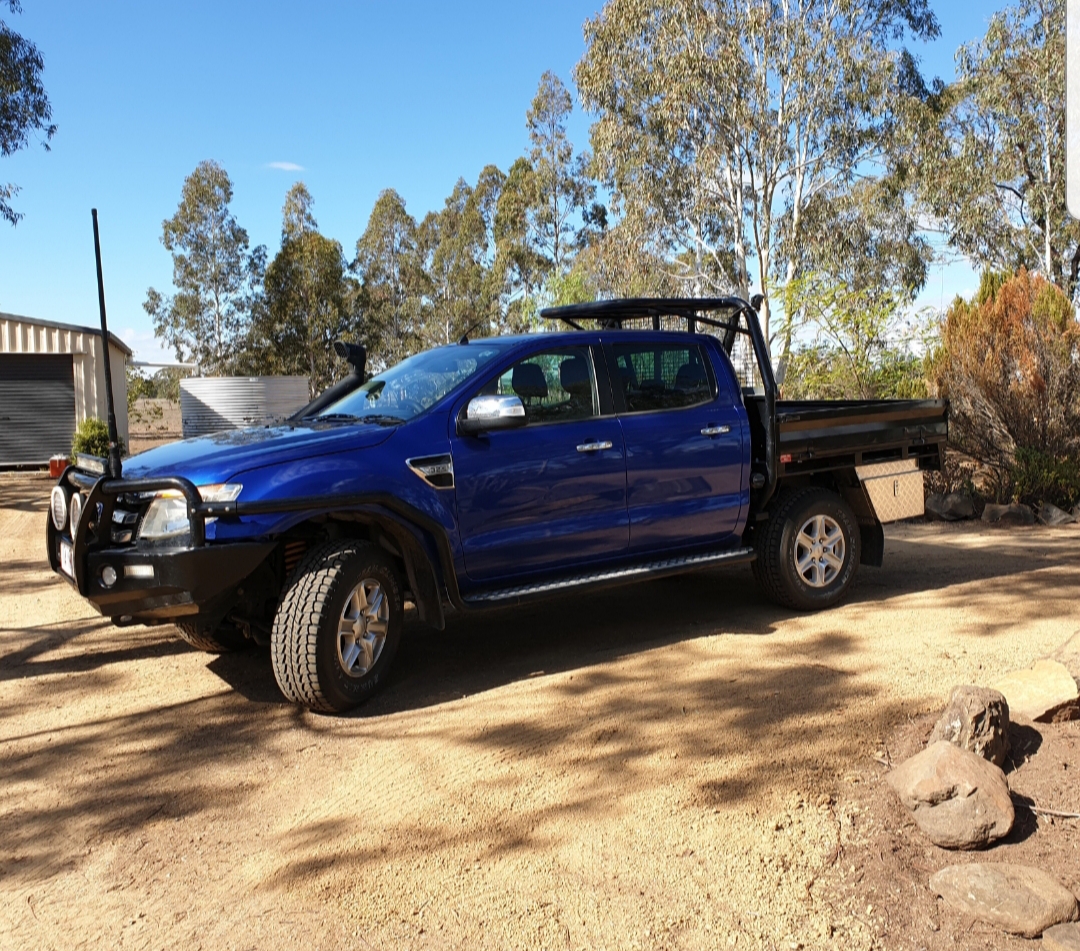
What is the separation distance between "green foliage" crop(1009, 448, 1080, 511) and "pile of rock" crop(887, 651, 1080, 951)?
23.7 feet

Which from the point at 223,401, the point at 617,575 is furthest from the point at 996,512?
the point at 223,401

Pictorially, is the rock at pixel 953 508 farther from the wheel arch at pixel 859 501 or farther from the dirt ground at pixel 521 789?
the dirt ground at pixel 521 789

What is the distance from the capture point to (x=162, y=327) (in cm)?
4797

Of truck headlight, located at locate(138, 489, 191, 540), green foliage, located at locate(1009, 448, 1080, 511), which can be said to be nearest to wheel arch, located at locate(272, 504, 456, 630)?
truck headlight, located at locate(138, 489, 191, 540)

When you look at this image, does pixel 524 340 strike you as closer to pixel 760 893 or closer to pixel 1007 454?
pixel 760 893

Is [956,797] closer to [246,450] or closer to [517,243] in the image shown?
[246,450]

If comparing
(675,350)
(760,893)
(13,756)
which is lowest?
(760,893)

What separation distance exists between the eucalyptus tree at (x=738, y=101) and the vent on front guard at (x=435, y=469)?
18849mm

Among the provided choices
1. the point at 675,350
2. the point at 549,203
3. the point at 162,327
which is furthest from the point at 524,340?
the point at 162,327

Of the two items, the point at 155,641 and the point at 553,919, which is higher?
the point at 155,641

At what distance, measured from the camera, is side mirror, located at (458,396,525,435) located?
5.21m

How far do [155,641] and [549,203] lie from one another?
36.2 m

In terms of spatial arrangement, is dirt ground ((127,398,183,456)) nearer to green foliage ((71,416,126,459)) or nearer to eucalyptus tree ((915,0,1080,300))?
green foliage ((71,416,126,459))

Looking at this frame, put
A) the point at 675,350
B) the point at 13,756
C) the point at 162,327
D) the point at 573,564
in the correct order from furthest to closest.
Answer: the point at 162,327 → the point at 675,350 → the point at 573,564 → the point at 13,756
